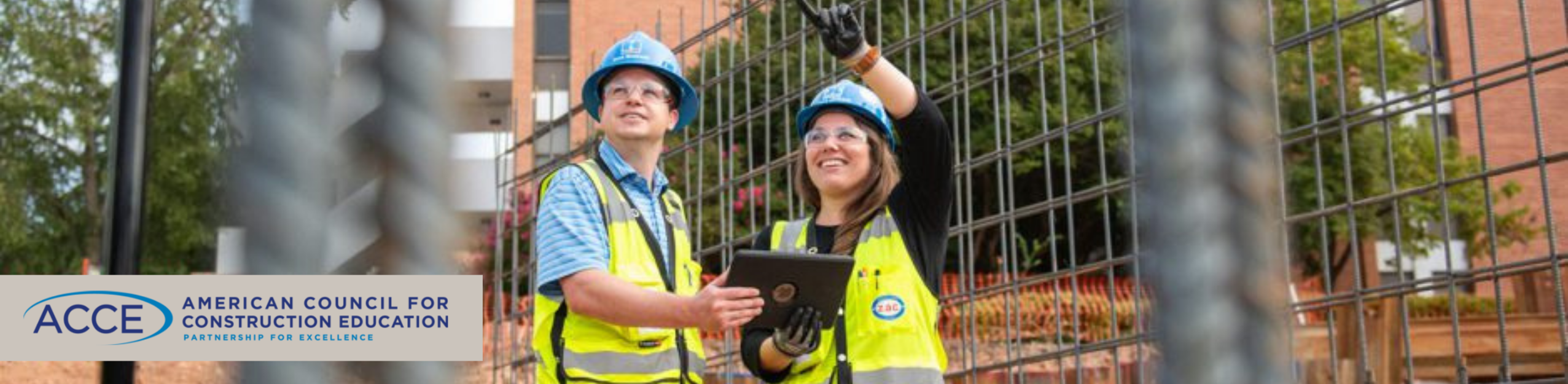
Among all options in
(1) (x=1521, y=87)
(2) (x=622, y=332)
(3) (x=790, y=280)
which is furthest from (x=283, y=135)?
(1) (x=1521, y=87)

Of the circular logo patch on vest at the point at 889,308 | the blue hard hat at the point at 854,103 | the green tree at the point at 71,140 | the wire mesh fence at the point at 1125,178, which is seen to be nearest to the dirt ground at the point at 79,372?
the wire mesh fence at the point at 1125,178

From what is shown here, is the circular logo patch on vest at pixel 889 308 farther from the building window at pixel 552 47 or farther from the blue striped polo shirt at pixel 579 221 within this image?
the building window at pixel 552 47

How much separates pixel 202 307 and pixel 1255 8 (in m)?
2.14

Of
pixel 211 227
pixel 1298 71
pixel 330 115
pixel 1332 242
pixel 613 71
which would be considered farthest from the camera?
pixel 1332 242

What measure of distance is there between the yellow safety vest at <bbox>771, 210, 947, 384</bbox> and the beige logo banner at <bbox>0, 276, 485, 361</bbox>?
108 centimetres

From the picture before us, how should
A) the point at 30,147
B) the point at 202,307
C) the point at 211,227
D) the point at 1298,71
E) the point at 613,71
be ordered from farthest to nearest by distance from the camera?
the point at 30,147 < the point at 1298,71 < the point at 613,71 < the point at 202,307 < the point at 211,227

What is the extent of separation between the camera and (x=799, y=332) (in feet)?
10.4

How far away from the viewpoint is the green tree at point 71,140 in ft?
59.0

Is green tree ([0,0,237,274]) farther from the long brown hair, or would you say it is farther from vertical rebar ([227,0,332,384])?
vertical rebar ([227,0,332,384])

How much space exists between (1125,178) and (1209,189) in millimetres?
782

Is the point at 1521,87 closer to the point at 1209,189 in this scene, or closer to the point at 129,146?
the point at 129,146

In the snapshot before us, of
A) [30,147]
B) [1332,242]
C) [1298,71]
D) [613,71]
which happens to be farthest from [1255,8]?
[1332,242]

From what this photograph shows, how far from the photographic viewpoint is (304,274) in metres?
0.59

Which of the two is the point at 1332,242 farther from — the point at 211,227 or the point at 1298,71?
the point at 211,227
